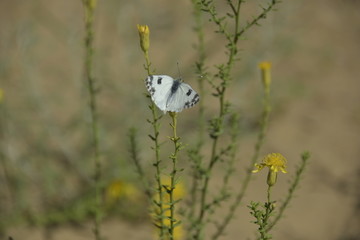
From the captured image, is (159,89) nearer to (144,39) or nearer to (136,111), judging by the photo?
(144,39)

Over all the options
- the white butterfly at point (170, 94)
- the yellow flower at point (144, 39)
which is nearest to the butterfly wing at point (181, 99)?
the white butterfly at point (170, 94)

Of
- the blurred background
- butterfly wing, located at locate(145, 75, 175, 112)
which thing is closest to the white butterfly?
butterfly wing, located at locate(145, 75, 175, 112)

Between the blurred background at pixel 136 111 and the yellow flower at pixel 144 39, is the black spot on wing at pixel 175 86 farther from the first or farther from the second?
the blurred background at pixel 136 111

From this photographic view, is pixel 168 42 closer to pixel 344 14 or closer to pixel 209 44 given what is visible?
pixel 209 44

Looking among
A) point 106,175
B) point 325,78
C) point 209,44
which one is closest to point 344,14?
point 325,78

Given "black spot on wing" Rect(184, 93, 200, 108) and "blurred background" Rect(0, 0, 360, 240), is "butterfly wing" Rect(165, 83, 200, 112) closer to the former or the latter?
"black spot on wing" Rect(184, 93, 200, 108)
